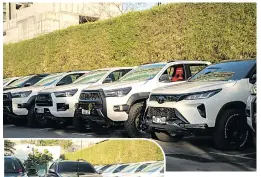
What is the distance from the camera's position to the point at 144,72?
5977 millimetres

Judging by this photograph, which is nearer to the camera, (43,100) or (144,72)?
(144,72)

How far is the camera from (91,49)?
6.41 metres

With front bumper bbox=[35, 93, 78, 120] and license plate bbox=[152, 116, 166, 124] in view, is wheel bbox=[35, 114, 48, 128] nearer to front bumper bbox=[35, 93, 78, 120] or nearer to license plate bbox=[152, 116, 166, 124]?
front bumper bbox=[35, 93, 78, 120]

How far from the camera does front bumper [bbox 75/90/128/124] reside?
5668 mm

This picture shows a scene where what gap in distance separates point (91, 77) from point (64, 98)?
44 cm

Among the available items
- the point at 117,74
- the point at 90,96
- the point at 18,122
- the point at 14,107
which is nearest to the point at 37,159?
the point at 18,122

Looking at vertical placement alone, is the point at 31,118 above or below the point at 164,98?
below

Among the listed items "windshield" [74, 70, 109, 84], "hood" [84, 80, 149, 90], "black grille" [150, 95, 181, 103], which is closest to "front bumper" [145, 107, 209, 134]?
"black grille" [150, 95, 181, 103]

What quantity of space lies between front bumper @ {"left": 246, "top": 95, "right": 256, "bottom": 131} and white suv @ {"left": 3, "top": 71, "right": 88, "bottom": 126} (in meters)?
2.23

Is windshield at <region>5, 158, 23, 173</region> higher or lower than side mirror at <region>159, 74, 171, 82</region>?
lower

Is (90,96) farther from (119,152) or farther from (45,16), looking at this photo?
(45,16)

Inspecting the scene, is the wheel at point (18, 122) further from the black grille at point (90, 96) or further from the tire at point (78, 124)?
the black grille at point (90, 96)

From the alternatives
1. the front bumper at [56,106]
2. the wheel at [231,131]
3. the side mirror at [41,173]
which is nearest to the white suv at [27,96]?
the front bumper at [56,106]

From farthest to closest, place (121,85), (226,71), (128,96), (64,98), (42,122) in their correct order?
1. (64,98)
2. (42,122)
3. (121,85)
4. (128,96)
5. (226,71)
